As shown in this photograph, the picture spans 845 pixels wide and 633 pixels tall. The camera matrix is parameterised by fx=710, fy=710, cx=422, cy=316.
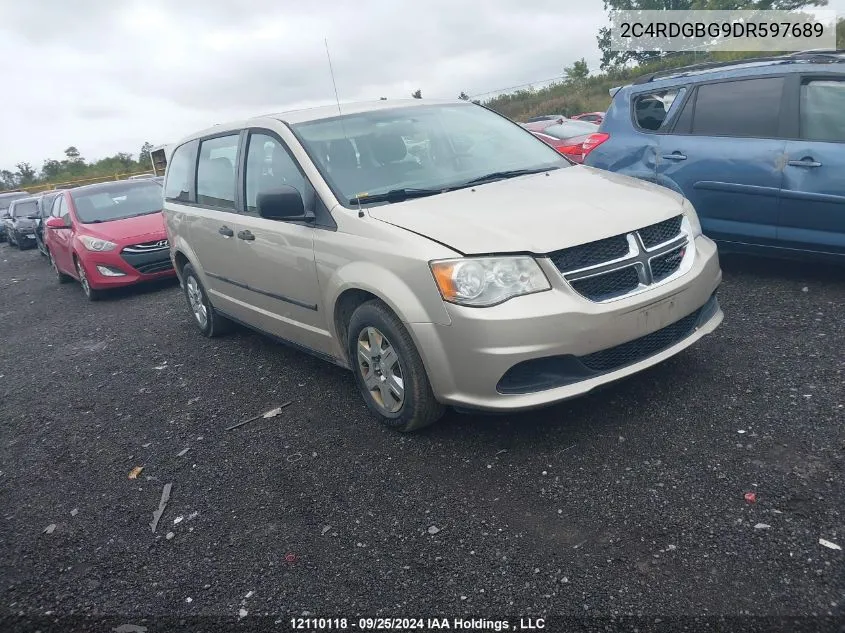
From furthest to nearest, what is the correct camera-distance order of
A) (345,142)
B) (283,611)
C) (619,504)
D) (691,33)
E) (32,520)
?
(691,33) < (345,142) < (32,520) < (619,504) < (283,611)

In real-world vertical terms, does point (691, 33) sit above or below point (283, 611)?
above

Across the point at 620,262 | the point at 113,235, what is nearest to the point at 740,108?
the point at 620,262

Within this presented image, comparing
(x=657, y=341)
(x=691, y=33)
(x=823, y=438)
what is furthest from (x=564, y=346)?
(x=691, y=33)

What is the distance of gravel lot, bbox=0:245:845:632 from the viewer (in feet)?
8.68

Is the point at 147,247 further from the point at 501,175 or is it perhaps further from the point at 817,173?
the point at 817,173

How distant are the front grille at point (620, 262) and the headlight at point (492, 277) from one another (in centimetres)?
12

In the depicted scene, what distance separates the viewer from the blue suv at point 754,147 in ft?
17.0

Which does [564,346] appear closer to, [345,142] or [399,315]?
[399,315]

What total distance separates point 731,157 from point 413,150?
Result: 2777 mm

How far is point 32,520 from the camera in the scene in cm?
376

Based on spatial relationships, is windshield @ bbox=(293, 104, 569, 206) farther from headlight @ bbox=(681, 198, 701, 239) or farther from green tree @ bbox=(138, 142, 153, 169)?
green tree @ bbox=(138, 142, 153, 169)

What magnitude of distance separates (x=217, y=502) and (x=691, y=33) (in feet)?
143

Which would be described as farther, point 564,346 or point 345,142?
point 345,142

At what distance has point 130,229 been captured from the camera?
9602 mm
